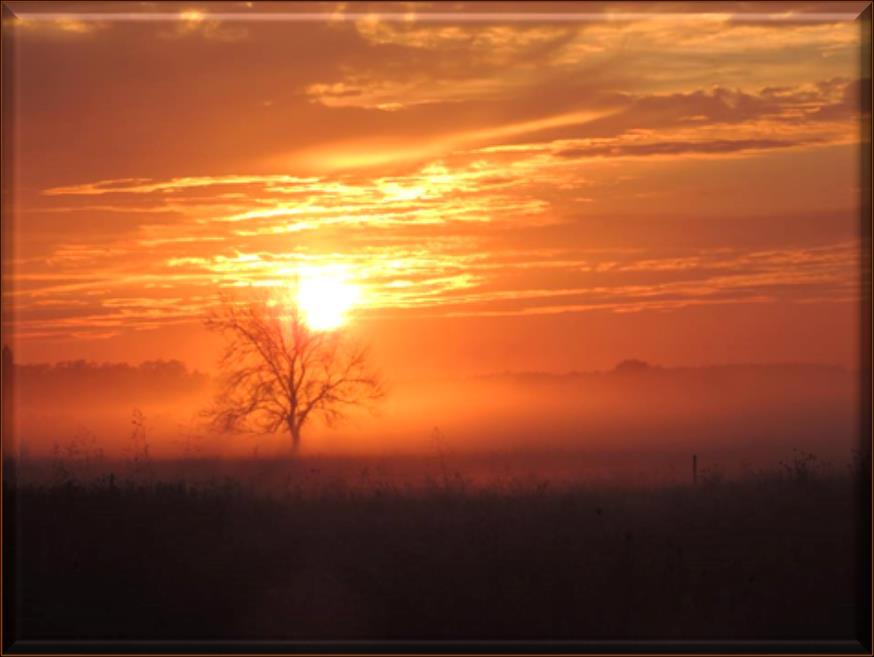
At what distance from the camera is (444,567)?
9.98m

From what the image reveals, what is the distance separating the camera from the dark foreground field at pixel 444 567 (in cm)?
956

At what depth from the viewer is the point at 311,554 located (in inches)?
405

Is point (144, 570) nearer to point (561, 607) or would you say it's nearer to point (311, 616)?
point (311, 616)

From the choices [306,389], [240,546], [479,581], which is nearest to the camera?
[479,581]

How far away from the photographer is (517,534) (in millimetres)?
10266

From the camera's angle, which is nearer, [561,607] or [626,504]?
[561,607]

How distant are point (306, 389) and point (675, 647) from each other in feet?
24.9

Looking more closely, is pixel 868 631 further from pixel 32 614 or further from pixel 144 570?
pixel 32 614

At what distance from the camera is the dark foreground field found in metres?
9.56

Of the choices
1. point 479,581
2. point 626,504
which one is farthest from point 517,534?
point 626,504

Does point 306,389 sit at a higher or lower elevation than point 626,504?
higher

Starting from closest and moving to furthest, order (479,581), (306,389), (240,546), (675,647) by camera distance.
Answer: (675,647) < (479,581) < (240,546) < (306,389)

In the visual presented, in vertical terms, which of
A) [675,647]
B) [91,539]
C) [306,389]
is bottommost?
[675,647]

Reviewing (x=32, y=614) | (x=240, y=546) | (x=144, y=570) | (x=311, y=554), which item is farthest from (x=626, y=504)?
(x=32, y=614)
